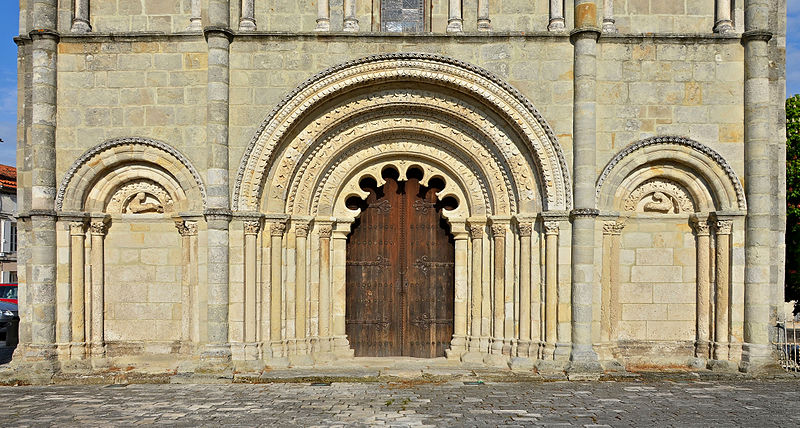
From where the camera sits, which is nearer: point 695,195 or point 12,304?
point 695,195

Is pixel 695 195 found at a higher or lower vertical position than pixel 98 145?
lower

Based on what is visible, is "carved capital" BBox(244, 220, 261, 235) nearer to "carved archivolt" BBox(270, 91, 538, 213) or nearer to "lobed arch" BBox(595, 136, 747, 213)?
"carved archivolt" BBox(270, 91, 538, 213)

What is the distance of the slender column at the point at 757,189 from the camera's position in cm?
980

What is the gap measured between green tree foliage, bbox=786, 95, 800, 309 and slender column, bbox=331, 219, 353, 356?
1218 cm

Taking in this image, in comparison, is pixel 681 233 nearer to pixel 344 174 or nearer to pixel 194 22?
pixel 344 174

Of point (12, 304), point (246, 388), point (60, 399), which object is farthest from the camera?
point (12, 304)

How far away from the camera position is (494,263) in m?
10.7

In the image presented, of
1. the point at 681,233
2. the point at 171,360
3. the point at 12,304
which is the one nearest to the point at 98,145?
the point at 171,360

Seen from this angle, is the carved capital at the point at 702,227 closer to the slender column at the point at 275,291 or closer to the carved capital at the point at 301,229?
the carved capital at the point at 301,229

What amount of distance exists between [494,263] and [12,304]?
1195cm

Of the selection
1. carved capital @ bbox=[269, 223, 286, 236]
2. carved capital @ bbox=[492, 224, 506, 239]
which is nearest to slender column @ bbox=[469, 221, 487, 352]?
carved capital @ bbox=[492, 224, 506, 239]

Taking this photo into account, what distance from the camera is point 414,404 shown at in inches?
325

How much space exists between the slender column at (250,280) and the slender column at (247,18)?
298 cm

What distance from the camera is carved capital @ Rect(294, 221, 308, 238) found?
10.5 meters
